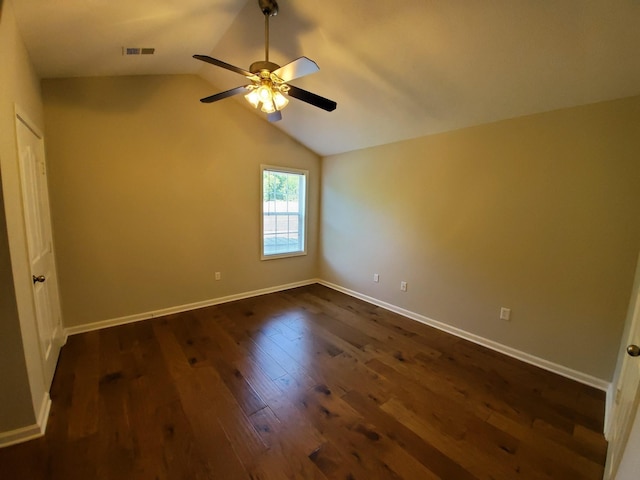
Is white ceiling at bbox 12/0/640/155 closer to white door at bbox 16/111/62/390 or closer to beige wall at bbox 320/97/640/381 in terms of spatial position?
beige wall at bbox 320/97/640/381

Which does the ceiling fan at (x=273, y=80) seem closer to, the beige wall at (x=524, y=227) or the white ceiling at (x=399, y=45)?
the white ceiling at (x=399, y=45)

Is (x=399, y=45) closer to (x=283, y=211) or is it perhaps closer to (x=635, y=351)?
(x=635, y=351)

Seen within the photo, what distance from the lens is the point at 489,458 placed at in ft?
5.14

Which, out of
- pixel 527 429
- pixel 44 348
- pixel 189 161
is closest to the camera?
pixel 527 429

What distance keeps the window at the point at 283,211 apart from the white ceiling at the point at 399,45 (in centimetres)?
165

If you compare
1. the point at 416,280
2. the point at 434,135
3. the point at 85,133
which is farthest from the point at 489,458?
the point at 85,133

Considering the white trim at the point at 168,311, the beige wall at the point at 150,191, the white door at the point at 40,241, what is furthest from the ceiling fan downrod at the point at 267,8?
the white trim at the point at 168,311

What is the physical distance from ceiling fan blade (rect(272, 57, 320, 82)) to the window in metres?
2.28

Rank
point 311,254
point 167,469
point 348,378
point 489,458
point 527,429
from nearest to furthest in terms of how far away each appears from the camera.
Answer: point 167,469 → point 489,458 → point 527,429 → point 348,378 → point 311,254

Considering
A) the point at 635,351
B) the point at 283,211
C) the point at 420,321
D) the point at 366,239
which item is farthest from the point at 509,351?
the point at 283,211

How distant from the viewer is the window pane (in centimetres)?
423

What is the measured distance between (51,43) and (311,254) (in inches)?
151

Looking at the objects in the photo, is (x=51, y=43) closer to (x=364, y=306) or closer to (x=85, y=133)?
(x=85, y=133)

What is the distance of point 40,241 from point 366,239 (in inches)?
139
